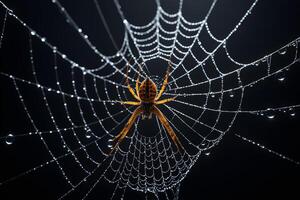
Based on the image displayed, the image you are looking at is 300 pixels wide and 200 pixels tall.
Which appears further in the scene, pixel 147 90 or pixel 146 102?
pixel 146 102

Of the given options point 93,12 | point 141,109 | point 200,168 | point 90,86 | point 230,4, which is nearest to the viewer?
point 141,109

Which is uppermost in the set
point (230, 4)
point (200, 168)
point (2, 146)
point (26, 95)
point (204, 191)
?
point (230, 4)

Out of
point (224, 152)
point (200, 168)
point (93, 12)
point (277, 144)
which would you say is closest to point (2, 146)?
point (93, 12)

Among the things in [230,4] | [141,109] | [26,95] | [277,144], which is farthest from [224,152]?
[26,95]

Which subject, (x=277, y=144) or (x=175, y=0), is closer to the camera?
(x=175, y=0)

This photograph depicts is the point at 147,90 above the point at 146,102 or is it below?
above

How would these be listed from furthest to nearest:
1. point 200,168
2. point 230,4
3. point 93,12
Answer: point 200,168 < point 93,12 < point 230,4

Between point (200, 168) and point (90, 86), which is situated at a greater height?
point (90, 86)

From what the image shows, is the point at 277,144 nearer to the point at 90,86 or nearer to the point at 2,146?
the point at 90,86
